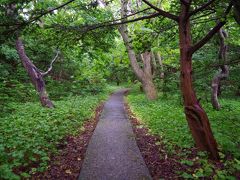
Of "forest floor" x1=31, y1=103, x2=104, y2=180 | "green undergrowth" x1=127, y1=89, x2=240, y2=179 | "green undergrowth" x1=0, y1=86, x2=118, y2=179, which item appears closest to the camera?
"green undergrowth" x1=0, y1=86, x2=118, y2=179

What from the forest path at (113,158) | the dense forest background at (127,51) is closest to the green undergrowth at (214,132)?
the dense forest background at (127,51)

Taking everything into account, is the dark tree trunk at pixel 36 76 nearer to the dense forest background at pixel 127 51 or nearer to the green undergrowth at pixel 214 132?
the dense forest background at pixel 127 51

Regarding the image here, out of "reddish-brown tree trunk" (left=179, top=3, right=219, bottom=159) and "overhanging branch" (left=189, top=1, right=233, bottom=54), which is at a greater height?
"overhanging branch" (left=189, top=1, right=233, bottom=54)

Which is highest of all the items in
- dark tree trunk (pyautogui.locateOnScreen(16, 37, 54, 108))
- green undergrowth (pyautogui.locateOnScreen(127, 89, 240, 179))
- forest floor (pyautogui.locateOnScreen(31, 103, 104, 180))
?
dark tree trunk (pyautogui.locateOnScreen(16, 37, 54, 108))

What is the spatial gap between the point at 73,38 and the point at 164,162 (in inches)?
164

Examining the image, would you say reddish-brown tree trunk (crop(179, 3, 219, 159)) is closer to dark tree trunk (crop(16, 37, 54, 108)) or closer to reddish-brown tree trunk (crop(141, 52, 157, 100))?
dark tree trunk (crop(16, 37, 54, 108))

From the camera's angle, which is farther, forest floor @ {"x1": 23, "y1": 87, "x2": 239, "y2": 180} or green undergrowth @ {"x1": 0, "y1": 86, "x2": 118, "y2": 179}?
forest floor @ {"x1": 23, "y1": 87, "x2": 239, "y2": 180}

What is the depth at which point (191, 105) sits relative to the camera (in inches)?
212

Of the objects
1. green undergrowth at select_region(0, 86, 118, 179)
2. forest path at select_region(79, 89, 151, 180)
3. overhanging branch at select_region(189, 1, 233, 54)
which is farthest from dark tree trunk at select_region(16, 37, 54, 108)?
overhanging branch at select_region(189, 1, 233, 54)

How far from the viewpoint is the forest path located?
4.81 m

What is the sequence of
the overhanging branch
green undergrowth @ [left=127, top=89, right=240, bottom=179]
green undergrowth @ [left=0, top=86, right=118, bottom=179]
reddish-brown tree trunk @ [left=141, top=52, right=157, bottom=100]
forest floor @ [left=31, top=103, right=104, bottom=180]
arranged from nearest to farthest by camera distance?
green undergrowth @ [left=0, top=86, right=118, bottom=179]
green undergrowth @ [left=127, top=89, right=240, bottom=179]
forest floor @ [left=31, top=103, right=104, bottom=180]
the overhanging branch
reddish-brown tree trunk @ [left=141, top=52, right=157, bottom=100]

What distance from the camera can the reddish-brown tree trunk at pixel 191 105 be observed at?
5.29 meters

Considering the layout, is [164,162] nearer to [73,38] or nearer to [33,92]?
[73,38]

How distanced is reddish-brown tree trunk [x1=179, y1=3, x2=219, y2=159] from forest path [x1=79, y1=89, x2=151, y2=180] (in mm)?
1391
